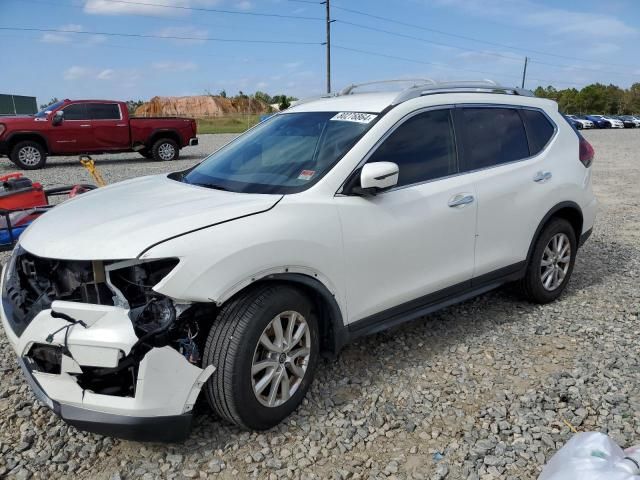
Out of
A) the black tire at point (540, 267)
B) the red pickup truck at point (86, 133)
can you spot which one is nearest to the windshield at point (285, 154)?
the black tire at point (540, 267)

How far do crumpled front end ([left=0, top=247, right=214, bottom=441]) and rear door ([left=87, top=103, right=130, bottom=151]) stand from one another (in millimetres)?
13323

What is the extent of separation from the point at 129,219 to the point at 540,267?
3.31 meters

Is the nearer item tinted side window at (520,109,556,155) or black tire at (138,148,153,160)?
tinted side window at (520,109,556,155)

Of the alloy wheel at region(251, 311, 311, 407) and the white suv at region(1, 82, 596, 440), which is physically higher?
the white suv at region(1, 82, 596, 440)

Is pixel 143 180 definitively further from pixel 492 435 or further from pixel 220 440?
pixel 492 435

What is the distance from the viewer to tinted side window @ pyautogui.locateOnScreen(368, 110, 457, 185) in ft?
11.0

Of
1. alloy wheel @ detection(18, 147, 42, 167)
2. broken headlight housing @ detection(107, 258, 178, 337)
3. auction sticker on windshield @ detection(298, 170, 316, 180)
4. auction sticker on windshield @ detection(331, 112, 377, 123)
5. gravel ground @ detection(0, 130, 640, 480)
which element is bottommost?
gravel ground @ detection(0, 130, 640, 480)

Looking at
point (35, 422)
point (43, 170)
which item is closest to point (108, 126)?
point (43, 170)

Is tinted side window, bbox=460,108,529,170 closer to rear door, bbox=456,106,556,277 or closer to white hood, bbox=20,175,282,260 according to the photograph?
rear door, bbox=456,106,556,277

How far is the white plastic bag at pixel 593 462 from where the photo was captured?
1926 millimetres

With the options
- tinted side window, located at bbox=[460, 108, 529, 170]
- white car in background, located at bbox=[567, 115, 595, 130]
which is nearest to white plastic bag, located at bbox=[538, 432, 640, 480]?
tinted side window, located at bbox=[460, 108, 529, 170]

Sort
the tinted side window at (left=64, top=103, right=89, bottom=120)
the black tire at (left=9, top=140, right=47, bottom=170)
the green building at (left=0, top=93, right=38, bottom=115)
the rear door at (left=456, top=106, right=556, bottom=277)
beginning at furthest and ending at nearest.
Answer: the green building at (left=0, top=93, right=38, bottom=115) → the tinted side window at (left=64, top=103, right=89, bottom=120) → the black tire at (left=9, top=140, right=47, bottom=170) → the rear door at (left=456, top=106, right=556, bottom=277)

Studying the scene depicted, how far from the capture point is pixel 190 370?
2453 millimetres

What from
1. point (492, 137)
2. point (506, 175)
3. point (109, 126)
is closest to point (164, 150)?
point (109, 126)
